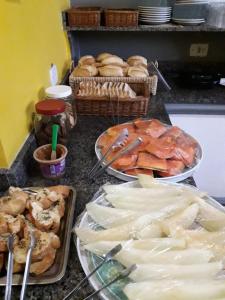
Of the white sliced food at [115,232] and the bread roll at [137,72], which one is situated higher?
the bread roll at [137,72]

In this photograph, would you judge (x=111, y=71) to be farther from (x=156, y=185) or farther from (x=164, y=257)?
(x=164, y=257)

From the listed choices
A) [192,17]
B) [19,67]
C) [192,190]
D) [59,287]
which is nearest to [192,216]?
[192,190]

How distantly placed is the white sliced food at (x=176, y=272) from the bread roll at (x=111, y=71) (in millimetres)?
868

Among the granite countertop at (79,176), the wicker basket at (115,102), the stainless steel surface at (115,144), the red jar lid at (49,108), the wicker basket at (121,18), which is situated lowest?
the granite countertop at (79,176)

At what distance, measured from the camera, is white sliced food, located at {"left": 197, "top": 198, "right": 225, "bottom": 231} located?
0.51 metres

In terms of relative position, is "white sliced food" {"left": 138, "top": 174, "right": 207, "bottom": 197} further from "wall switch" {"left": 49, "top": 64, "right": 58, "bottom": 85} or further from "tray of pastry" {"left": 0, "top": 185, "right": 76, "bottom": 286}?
"wall switch" {"left": 49, "top": 64, "right": 58, "bottom": 85}

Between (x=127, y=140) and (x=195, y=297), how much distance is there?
49cm

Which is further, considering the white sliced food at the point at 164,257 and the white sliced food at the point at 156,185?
the white sliced food at the point at 156,185

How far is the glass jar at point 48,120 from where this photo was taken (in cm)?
74

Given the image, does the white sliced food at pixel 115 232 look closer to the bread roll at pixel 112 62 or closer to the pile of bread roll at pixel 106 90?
the pile of bread roll at pixel 106 90

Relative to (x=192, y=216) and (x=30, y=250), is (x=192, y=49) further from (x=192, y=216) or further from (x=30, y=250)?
(x=30, y=250)

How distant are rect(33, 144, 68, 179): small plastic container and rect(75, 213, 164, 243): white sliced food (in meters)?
0.21

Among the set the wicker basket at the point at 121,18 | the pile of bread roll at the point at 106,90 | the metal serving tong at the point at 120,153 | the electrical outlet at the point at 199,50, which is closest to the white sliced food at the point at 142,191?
the metal serving tong at the point at 120,153

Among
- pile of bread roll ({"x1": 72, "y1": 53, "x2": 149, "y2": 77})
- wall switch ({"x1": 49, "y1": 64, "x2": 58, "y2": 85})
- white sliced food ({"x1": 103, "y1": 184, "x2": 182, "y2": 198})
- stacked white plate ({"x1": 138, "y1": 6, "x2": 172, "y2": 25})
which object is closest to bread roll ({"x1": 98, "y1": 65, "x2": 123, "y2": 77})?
pile of bread roll ({"x1": 72, "y1": 53, "x2": 149, "y2": 77})
